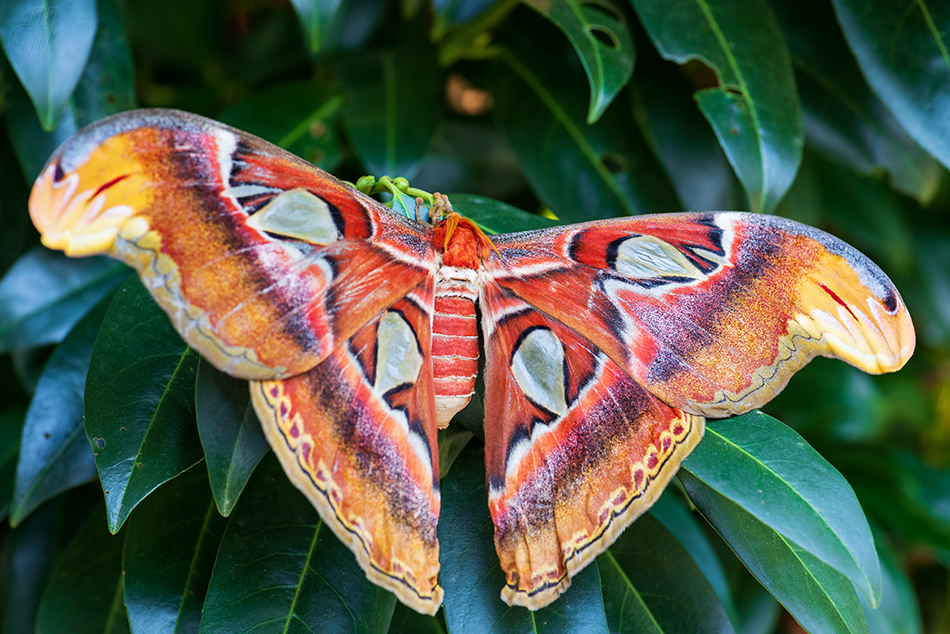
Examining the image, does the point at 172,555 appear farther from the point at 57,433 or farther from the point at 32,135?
the point at 32,135

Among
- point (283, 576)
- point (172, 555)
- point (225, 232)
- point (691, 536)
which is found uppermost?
point (225, 232)

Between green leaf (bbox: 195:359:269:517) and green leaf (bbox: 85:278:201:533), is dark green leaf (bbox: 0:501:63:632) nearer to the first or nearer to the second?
green leaf (bbox: 85:278:201:533)

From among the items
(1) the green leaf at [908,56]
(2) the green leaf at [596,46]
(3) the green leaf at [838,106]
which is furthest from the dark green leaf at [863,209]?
(2) the green leaf at [596,46]

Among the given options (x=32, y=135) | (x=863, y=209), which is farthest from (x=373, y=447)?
(x=863, y=209)

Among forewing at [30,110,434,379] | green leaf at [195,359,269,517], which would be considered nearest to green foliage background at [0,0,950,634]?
green leaf at [195,359,269,517]

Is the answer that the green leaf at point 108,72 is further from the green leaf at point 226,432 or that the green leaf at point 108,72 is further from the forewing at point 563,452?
the forewing at point 563,452

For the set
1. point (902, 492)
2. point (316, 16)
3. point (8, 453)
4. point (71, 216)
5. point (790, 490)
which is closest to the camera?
point (71, 216)

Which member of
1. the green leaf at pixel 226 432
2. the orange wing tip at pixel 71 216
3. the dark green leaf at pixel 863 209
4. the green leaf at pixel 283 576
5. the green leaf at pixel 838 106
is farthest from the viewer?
the dark green leaf at pixel 863 209

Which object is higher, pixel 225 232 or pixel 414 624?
pixel 225 232
